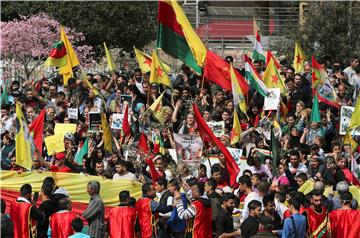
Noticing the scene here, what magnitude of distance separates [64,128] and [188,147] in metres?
3.42

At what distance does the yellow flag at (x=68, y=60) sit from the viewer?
24875 mm

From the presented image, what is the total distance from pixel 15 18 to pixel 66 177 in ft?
89.9

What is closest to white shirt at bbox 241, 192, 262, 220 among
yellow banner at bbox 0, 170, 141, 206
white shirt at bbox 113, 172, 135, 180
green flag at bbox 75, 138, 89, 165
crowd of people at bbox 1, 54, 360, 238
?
crowd of people at bbox 1, 54, 360, 238

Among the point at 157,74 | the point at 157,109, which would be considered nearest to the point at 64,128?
the point at 157,109

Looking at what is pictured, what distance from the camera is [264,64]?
2503 cm

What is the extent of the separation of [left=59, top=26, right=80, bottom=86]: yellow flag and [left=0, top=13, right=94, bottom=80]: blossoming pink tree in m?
12.7

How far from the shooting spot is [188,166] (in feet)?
62.9

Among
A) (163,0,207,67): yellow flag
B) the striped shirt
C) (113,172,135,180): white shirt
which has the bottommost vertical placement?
the striped shirt

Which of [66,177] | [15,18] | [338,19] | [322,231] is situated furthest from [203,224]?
[15,18]

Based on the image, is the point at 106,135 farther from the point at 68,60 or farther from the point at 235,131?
the point at 68,60

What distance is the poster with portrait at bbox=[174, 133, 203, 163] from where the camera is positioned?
63.8ft

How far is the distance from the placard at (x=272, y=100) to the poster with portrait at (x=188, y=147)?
283 cm

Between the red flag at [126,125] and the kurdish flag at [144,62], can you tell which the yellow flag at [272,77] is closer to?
the red flag at [126,125]

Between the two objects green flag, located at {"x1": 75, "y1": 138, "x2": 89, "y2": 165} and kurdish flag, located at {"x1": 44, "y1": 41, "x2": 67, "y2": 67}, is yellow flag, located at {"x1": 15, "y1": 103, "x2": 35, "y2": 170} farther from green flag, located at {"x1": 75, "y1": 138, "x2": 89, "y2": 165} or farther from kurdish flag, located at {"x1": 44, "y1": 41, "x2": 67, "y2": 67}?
kurdish flag, located at {"x1": 44, "y1": 41, "x2": 67, "y2": 67}
